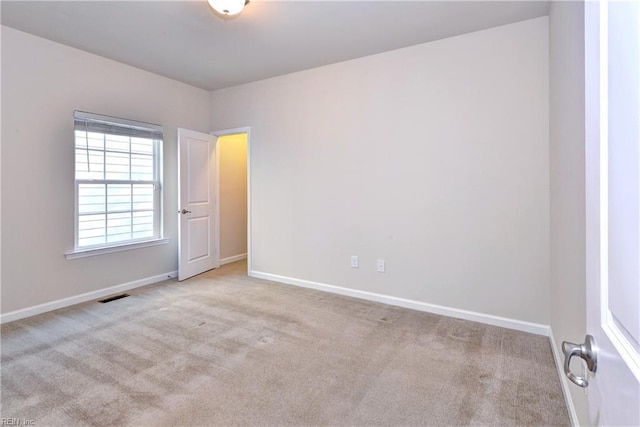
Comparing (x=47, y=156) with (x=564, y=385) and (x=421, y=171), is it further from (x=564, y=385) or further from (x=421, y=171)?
(x=564, y=385)

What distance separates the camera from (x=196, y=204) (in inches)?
177

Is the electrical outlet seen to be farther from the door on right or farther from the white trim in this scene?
the door on right

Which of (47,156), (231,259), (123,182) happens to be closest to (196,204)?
(123,182)

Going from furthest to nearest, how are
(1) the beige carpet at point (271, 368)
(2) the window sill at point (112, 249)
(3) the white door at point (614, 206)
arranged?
(2) the window sill at point (112, 249) < (1) the beige carpet at point (271, 368) < (3) the white door at point (614, 206)

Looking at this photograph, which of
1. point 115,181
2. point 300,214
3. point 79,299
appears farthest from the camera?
point 300,214

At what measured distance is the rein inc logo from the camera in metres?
1.65

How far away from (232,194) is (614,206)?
5.29 meters

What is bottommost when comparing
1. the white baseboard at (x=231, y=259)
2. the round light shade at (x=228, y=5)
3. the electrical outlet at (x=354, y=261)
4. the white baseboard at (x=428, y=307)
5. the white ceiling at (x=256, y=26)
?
the white baseboard at (x=428, y=307)

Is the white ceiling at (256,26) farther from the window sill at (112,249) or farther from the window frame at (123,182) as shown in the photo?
the window sill at (112,249)

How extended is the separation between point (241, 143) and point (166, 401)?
442cm

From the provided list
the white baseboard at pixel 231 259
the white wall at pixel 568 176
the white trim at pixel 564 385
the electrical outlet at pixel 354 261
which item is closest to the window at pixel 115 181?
the white baseboard at pixel 231 259

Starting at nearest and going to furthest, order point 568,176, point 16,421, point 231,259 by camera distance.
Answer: point 16,421 < point 568,176 < point 231,259

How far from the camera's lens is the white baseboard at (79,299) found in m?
2.99

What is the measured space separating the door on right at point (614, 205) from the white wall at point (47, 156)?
13.4 feet
